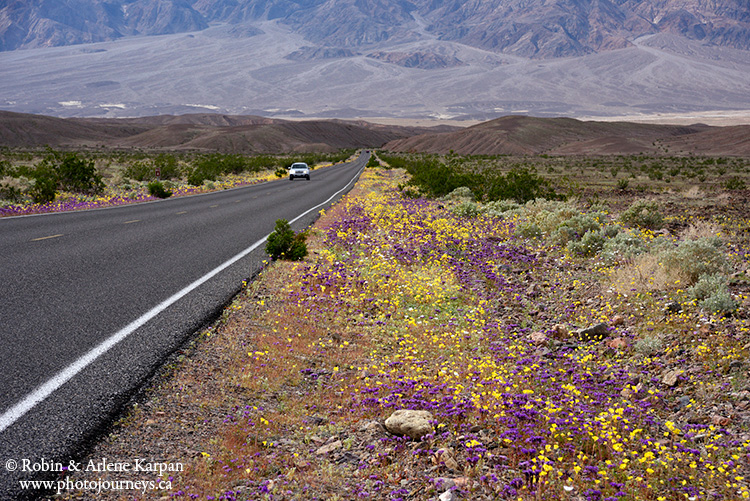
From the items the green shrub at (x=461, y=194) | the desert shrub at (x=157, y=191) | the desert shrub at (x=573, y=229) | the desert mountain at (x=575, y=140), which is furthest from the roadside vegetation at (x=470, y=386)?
the desert mountain at (x=575, y=140)

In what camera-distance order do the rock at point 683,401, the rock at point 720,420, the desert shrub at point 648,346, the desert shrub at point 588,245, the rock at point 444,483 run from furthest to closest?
the desert shrub at point 588,245
the desert shrub at point 648,346
the rock at point 683,401
the rock at point 720,420
the rock at point 444,483

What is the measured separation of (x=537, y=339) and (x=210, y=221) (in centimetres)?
1114

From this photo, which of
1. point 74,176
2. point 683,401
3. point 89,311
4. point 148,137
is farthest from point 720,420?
point 148,137

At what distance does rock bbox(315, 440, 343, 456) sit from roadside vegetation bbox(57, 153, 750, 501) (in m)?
0.02

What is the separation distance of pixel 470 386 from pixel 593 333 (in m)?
2.42

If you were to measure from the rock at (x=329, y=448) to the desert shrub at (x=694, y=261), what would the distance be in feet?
19.9

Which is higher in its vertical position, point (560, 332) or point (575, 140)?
point (575, 140)

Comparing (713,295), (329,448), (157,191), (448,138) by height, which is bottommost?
(329,448)

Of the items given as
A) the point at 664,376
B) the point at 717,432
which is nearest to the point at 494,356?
the point at 664,376

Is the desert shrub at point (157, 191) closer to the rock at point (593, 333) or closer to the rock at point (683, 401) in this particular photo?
the rock at point (593, 333)

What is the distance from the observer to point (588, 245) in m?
10.3

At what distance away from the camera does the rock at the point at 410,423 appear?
391cm

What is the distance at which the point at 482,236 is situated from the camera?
12422mm

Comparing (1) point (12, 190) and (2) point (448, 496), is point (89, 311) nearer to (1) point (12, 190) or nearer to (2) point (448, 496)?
(2) point (448, 496)
